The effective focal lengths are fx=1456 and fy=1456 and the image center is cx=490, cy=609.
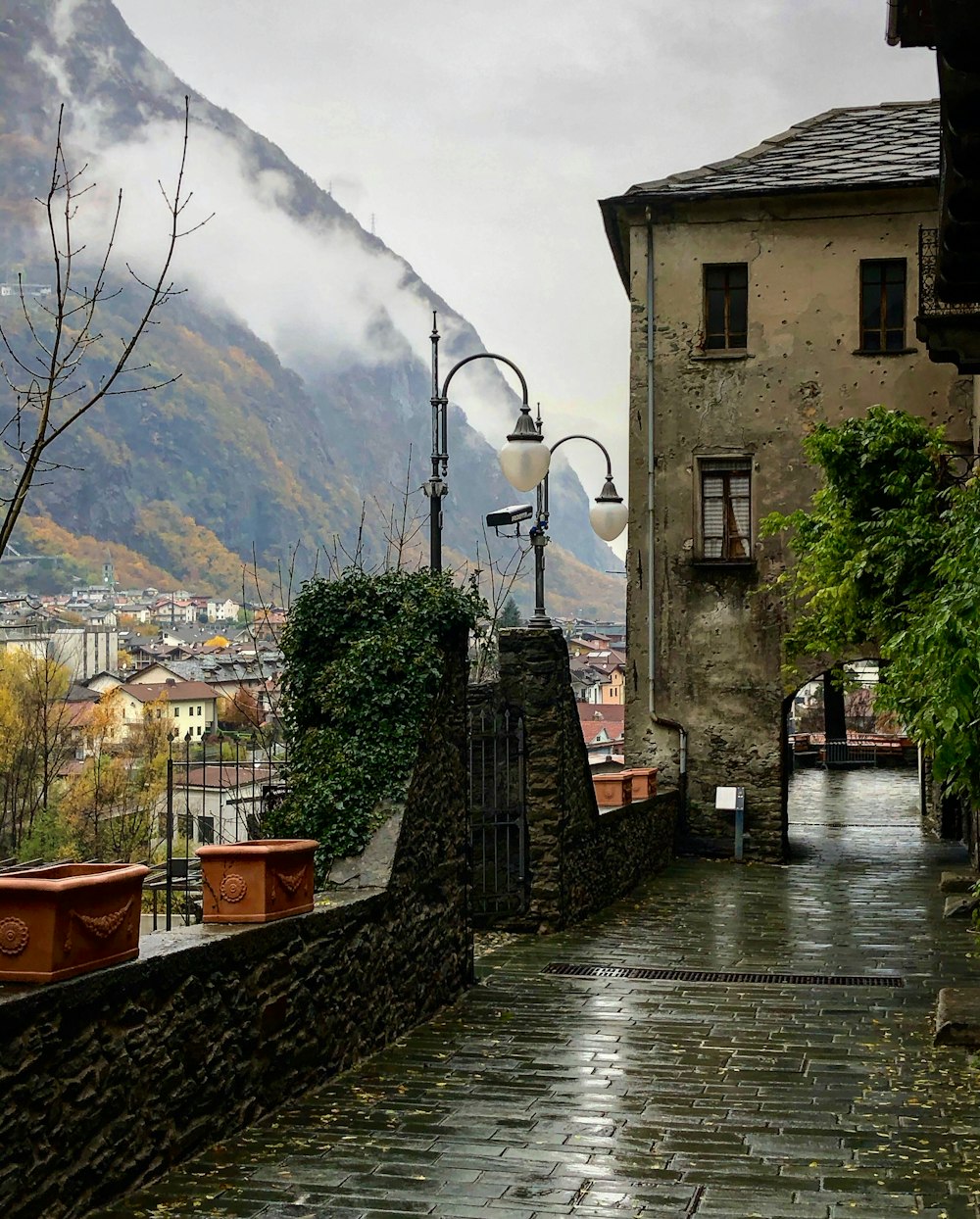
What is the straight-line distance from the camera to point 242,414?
19600cm

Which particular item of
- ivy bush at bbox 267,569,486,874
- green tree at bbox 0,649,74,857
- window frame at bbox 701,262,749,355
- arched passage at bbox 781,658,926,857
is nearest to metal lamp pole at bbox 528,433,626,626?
ivy bush at bbox 267,569,486,874

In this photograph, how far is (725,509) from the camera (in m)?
21.7

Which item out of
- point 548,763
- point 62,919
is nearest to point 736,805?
point 548,763

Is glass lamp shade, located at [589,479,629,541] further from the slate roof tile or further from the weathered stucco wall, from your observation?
the slate roof tile

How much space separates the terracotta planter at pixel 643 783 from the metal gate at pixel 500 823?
17.0 ft

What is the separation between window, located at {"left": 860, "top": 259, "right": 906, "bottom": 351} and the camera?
21.2 meters

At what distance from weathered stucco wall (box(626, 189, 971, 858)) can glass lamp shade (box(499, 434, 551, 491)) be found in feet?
33.1

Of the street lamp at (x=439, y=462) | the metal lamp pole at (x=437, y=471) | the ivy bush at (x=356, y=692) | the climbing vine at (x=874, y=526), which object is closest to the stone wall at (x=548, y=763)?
the street lamp at (x=439, y=462)

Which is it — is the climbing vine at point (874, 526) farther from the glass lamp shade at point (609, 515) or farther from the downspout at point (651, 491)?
the downspout at point (651, 491)

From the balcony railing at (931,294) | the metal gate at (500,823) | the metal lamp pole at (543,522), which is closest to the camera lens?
the balcony railing at (931,294)

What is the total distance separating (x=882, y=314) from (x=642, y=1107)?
53.5ft

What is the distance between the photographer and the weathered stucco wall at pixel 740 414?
2123 cm

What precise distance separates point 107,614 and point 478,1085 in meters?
116

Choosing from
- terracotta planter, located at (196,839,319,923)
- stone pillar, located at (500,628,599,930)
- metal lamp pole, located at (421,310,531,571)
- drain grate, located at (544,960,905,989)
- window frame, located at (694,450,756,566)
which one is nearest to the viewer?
terracotta planter, located at (196,839,319,923)
